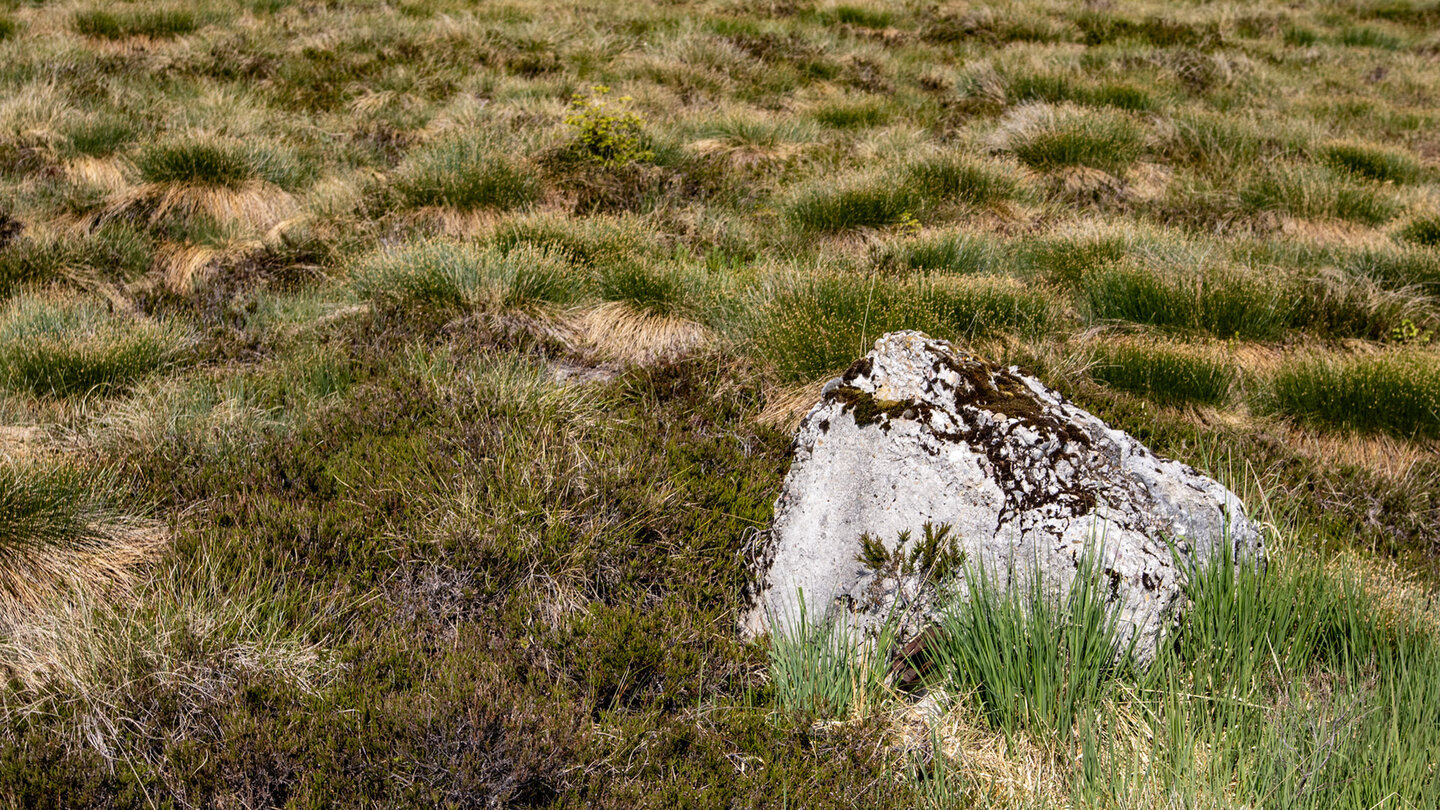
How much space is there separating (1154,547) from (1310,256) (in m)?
4.95

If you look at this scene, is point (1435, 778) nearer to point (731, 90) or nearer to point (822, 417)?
point (822, 417)

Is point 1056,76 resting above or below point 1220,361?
above

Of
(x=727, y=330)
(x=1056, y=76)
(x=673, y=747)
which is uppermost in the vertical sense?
(x=1056, y=76)

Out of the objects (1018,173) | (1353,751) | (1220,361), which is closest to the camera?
(1353,751)

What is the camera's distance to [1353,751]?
2107 millimetres

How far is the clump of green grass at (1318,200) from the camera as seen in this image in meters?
6.98

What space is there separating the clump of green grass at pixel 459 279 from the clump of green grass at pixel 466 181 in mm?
1183

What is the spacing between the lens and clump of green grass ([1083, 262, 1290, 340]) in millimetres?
5020

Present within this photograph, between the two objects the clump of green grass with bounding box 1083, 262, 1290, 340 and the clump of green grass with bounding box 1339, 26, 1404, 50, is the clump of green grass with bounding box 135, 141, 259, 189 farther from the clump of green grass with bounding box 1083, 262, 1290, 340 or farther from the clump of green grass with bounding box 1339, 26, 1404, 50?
the clump of green grass with bounding box 1339, 26, 1404, 50

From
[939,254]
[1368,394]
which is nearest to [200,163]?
[939,254]

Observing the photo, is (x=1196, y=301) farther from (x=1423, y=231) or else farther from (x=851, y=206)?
(x=1423, y=231)

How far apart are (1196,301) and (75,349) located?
6.05m

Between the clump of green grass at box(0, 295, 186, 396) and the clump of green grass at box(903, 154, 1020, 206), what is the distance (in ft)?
17.1

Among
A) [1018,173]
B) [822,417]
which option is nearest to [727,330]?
[822,417]
